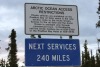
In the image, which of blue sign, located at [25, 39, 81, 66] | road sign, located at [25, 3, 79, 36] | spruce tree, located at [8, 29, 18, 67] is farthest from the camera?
spruce tree, located at [8, 29, 18, 67]

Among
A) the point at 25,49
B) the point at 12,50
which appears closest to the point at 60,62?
the point at 25,49

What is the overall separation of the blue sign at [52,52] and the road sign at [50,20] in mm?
298

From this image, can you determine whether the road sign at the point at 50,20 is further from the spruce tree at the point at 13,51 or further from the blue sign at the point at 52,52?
the spruce tree at the point at 13,51

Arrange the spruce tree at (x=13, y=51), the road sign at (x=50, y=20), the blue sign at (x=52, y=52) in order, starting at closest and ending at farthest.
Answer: the blue sign at (x=52, y=52) → the road sign at (x=50, y=20) → the spruce tree at (x=13, y=51)

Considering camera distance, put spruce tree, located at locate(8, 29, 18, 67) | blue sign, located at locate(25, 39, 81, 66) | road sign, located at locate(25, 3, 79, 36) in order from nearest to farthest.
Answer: blue sign, located at locate(25, 39, 81, 66) → road sign, located at locate(25, 3, 79, 36) → spruce tree, located at locate(8, 29, 18, 67)

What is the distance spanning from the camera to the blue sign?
47.4 feet

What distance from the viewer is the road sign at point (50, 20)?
14.6m

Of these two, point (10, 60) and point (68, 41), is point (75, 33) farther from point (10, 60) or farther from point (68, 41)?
point (10, 60)

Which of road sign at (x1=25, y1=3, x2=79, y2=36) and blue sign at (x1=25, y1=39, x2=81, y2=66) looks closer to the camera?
blue sign at (x1=25, y1=39, x2=81, y2=66)

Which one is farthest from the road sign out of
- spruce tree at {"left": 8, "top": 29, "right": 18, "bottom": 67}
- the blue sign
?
spruce tree at {"left": 8, "top": 29, "right": 18, "bottom": 67}

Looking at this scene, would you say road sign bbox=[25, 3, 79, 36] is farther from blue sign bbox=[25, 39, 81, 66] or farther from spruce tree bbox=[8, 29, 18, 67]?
spruce tree bbox=[8, 29, 18, 67]

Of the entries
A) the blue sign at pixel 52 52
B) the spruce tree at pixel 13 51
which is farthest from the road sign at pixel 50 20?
the spruce tree at pixel 13 51

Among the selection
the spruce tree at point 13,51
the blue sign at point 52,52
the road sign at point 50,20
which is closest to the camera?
the blue sign at point 52,52

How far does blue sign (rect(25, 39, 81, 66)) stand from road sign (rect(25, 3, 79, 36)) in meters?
0.30
